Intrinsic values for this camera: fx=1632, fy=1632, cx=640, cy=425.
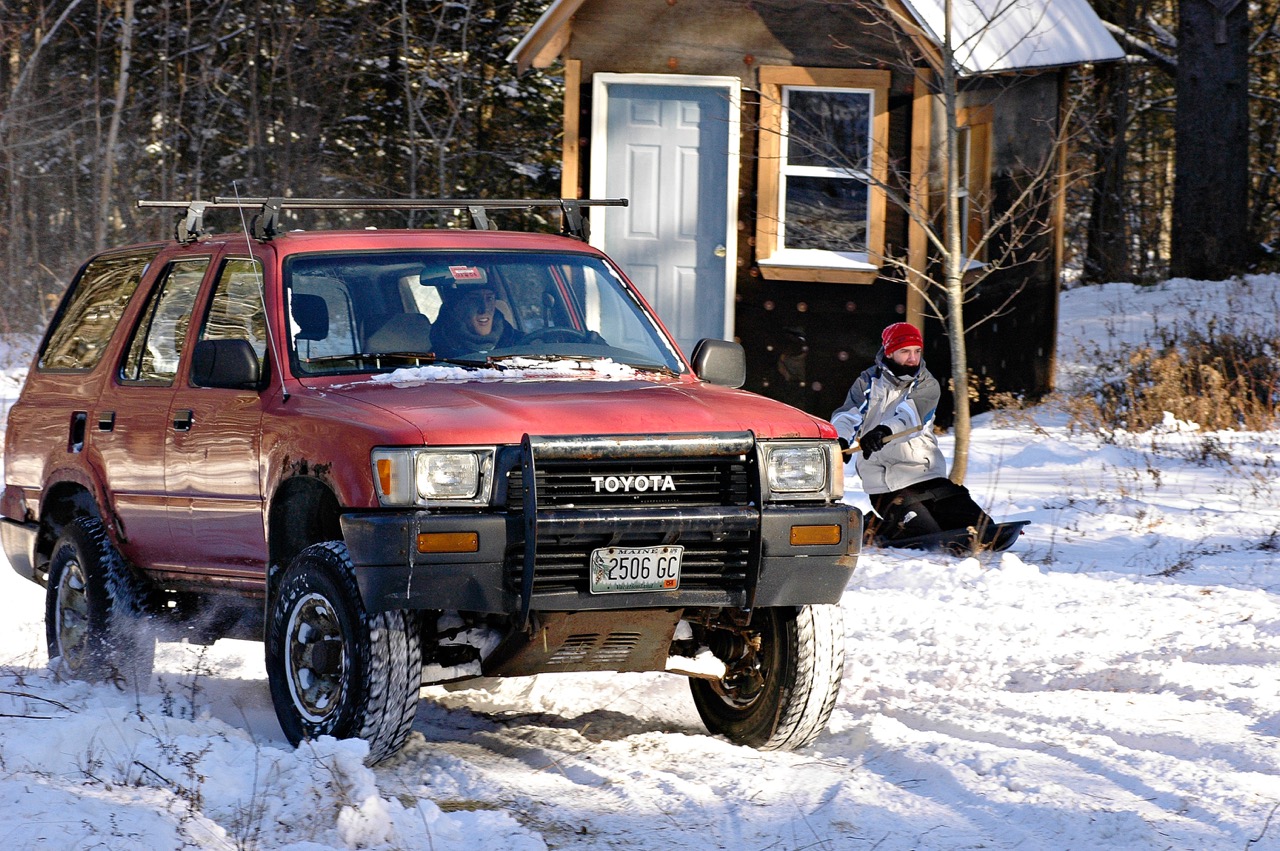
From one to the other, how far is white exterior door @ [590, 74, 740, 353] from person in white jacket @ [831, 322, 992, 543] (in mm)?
5274

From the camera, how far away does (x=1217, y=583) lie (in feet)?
27.0

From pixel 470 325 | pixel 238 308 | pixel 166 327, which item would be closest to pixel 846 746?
pixel 470 325

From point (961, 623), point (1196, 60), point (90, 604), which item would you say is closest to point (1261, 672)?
point (961, 623)

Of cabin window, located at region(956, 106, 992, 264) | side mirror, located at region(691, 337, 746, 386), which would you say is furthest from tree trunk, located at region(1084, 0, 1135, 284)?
side mirror, located at region(691, 337, 746, 386)

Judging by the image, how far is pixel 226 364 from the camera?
5.68m

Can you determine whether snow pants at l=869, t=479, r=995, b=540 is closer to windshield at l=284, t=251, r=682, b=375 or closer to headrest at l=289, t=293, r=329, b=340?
windshield at l=284, t=251, r=682, b=375

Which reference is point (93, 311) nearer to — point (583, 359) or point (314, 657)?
point (583, 359)

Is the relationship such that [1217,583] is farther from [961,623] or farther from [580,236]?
[580,236]

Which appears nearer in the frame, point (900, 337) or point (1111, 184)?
point (900, 337)

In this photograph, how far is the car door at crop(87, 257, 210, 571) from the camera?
6523 mm

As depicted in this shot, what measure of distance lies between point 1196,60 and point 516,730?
15.7m

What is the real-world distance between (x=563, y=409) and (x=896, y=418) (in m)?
4.01

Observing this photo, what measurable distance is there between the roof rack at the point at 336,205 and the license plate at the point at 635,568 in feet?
5.14

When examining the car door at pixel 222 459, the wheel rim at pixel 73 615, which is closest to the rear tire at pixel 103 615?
A: the wheel rim at pixel 73 615
